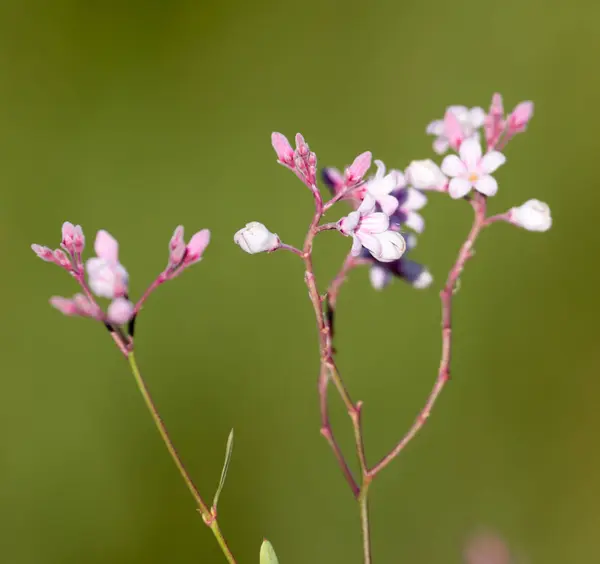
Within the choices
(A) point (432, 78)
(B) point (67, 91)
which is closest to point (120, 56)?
(B) point (67, 91)

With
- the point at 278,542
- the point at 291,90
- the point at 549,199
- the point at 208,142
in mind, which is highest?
the point at 291,90

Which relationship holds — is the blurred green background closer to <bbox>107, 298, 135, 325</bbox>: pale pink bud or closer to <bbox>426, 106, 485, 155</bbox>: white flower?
<bbox>426, 106, 485, 155</bbox>: white flower

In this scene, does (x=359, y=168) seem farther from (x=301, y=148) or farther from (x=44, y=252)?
(x=44, y=252)

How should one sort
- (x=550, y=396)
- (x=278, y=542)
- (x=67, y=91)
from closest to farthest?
(x=278, y=542)
(x=550, y=396)
(x=67, y=91)

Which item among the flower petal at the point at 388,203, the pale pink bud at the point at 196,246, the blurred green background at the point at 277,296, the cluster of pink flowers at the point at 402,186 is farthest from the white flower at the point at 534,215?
the blurred green background at the point at 277,296

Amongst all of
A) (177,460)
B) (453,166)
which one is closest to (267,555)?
(177,460)

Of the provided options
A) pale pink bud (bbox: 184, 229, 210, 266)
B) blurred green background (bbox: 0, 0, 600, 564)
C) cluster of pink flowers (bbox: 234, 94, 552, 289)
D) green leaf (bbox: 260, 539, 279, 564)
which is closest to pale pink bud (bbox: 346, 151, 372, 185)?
cluster of pink flowers (bbox: 234, 94, 552, 289)

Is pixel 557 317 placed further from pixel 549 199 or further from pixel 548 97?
pixel 548 97
